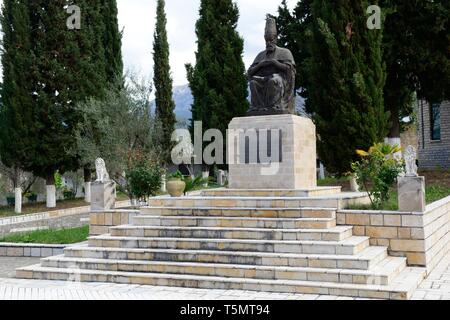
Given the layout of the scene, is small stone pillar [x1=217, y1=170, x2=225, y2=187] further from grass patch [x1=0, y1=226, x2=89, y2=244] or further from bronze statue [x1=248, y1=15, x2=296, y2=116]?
bronze statue [x1=248, y1=15, x2=296, y2=116]

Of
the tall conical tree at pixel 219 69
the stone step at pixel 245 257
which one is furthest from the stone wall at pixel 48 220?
the stone step at pixel 245 257

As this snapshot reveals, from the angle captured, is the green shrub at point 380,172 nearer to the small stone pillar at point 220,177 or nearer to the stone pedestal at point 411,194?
the stone pedestal at point 411,194

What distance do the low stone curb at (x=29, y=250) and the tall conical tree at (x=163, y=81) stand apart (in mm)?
16776

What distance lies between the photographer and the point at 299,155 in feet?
37.4

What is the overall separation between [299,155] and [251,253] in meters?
3.82

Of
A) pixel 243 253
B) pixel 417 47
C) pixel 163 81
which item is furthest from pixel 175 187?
pixel 163 81

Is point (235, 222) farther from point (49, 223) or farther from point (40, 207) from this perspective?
point (40, 207)

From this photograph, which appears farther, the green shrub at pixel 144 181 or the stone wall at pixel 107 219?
the green shrub at pixel 144 181

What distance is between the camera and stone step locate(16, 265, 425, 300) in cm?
701

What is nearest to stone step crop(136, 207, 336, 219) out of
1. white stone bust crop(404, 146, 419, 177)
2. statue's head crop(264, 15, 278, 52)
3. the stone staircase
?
the stone staircase

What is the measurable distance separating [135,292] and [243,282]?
67.4 inches

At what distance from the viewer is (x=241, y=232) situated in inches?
347

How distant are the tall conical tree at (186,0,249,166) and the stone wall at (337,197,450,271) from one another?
50.2ft

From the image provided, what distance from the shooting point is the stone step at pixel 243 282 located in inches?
276
